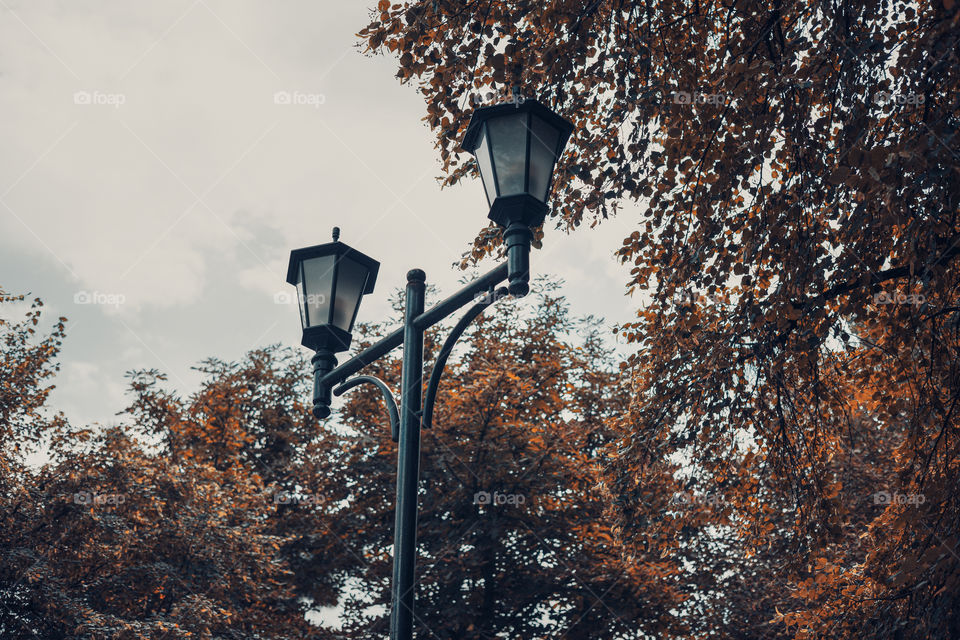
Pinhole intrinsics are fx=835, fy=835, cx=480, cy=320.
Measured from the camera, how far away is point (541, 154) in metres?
4.34

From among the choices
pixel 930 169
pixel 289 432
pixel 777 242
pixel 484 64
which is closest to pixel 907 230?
pixel 930 169

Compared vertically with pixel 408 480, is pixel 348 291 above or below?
above

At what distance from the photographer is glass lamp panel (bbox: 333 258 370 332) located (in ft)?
17.5

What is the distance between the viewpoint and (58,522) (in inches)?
553

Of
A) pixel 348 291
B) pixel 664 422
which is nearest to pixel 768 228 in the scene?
pixel 664 422

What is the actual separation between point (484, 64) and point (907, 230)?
3.34 m

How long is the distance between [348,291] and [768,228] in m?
3.08

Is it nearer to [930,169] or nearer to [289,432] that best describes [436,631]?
[289,432]

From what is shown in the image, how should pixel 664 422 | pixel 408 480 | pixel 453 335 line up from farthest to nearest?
1. pixel 664 422
2. pixel 453 335
3. pixel 408 480

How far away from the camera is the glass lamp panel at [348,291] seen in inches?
209

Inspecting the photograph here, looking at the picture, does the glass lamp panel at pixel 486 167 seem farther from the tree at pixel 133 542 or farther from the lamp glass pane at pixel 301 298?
the tree at pixel 133 542

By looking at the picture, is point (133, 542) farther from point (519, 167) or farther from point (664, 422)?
point (519, 167)

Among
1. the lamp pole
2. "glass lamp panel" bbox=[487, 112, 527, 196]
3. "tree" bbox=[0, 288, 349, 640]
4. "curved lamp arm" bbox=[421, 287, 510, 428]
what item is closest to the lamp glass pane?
the lamp pole

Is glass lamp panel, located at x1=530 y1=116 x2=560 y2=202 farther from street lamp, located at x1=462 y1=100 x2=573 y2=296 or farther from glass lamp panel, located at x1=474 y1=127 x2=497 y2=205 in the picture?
glass lamp panel, located at x1=474 y1=127 x2=497 y2=205
